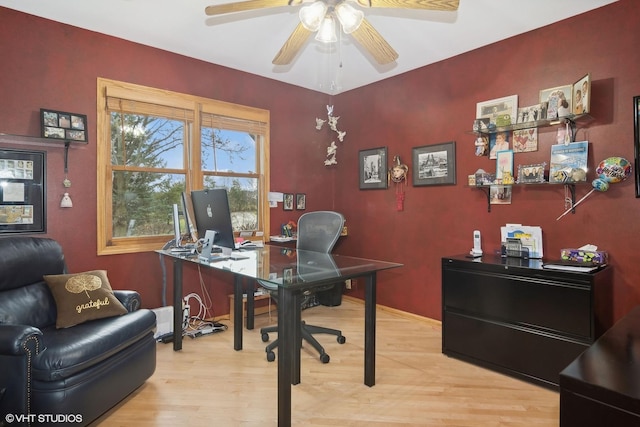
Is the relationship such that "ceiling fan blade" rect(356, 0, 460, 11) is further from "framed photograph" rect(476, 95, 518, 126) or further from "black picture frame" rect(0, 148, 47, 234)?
"black picture frame" rect(0, 148, 47, 234)

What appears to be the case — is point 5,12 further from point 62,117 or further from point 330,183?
point 330,183

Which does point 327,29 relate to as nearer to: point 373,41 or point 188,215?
point 373,41

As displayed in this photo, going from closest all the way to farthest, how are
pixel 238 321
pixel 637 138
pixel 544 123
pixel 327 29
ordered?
pixel 327 29 → pixel 637 138 → pixel 544 123 → pixel 238 321

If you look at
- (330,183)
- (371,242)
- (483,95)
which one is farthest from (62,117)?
(483,95)

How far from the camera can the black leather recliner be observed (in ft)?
5.63

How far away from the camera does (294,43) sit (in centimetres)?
244

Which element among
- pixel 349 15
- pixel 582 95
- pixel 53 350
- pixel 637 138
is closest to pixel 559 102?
pixel 582 95

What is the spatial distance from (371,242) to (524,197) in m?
1.74

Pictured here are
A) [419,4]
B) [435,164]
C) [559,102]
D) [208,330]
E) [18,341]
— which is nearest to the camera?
[18,341]

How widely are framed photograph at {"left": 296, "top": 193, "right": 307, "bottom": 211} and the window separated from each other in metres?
0.44

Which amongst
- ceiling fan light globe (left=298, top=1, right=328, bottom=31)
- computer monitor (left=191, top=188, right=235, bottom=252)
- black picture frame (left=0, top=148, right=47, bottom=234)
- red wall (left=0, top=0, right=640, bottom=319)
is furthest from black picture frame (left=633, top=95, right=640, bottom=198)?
black picture frame (left=0, top=148, right=47, bottom=234)

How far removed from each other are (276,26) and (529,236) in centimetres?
265

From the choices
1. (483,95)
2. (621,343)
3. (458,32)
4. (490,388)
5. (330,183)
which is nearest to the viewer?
(621,343)

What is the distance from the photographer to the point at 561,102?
266 centimetres
